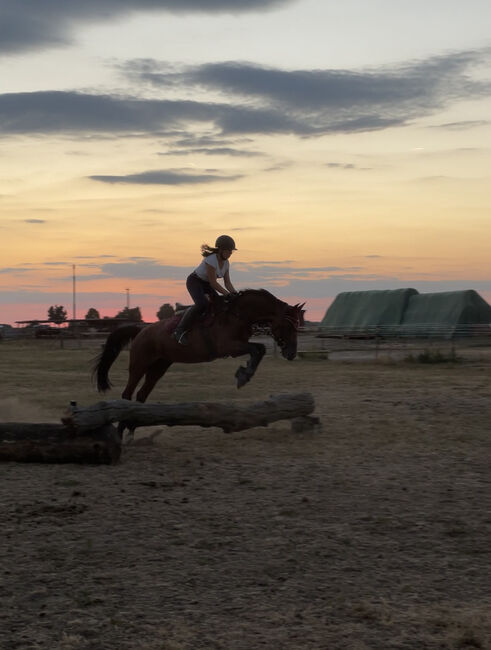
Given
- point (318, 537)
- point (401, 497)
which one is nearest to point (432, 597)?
point (318, 537)

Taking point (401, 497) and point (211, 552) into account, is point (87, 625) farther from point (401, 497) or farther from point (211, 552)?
point (401, 497)

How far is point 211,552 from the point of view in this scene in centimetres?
574

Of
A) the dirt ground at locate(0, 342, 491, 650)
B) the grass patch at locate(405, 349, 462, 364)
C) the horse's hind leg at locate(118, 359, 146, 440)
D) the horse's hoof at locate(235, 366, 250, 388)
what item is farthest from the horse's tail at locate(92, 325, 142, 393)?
the grass patch at locate(405, 349, 462, 364)

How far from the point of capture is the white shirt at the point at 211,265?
10.8m

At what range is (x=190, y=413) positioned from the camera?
946 cm

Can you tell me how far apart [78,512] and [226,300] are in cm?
484

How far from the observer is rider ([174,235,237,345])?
10.8m

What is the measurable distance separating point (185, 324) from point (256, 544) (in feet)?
17.6

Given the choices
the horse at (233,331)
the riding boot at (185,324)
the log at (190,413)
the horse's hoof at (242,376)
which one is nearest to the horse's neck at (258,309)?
the horse at (233,331)

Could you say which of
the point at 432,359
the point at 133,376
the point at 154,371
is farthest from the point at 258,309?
the point at 432,359

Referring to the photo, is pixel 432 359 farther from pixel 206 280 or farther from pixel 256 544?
pixel 256 544

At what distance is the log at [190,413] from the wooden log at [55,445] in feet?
0.43

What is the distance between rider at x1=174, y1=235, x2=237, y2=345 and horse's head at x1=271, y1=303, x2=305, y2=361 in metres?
0.78

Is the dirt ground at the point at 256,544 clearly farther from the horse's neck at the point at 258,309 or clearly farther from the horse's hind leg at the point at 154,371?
the horse's neck at the point at 258,309
